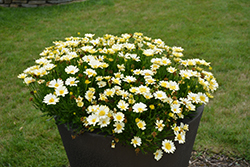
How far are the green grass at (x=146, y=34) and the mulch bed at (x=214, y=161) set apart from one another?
0.09 metres

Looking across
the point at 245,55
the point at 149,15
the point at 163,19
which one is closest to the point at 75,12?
the point at 149,15

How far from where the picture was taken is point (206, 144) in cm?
288

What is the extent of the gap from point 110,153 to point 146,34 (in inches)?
190

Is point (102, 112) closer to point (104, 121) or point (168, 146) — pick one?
point (104, 121)

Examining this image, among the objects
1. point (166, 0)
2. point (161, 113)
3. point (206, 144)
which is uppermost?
point (161, 113)

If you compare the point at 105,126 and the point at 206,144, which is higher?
the point at 105,126

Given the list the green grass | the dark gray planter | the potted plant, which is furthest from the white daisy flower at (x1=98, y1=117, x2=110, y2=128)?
→ the green grass

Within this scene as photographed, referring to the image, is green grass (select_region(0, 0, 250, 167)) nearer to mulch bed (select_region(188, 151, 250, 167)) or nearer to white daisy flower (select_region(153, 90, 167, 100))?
mulch bed (select_region(188, 151, 250, 167))

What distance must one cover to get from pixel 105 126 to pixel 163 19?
609 cm

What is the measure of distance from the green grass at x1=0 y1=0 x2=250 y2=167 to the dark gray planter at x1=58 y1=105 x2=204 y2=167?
998 mm

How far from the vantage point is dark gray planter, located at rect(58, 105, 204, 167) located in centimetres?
163

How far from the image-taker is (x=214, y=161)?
2.65m

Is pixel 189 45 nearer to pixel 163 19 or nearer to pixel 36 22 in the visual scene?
pixel 163 19

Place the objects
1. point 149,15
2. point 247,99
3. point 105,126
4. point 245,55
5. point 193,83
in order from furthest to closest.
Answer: point 149,15 < point 245,55 < point 247,99 < point 193,83 < point 105,126
